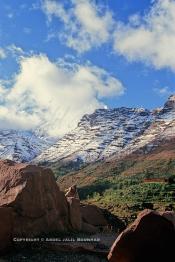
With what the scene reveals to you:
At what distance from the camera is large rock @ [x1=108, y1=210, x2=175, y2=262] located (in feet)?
74.2

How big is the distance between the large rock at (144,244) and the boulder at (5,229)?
10.5 metres

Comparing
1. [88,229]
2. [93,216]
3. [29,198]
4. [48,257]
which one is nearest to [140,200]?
[93,216]

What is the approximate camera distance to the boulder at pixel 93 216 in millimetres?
59531

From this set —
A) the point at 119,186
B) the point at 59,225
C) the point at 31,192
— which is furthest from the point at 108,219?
the point at 119,186

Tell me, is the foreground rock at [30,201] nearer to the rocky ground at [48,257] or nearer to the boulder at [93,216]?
the rocky ground at [48,257]

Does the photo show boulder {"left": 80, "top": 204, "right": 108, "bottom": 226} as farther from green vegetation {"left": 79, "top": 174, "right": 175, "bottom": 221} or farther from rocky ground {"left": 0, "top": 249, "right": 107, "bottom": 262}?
rocky ground {"left": 0, "top": 249, "right": 107, "bottom": 262}

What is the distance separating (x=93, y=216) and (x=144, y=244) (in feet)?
125

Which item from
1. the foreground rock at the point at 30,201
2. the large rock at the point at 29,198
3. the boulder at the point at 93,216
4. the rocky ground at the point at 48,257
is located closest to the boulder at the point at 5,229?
the foreground rock at the point at 30,201

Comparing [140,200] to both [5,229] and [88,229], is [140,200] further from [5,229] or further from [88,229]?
[5,229]

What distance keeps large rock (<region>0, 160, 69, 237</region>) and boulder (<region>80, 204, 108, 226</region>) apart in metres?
15.4

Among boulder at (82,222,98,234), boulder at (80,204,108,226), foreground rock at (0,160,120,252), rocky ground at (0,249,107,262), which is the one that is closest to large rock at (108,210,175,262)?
rocky ground at (0,249,107,262)

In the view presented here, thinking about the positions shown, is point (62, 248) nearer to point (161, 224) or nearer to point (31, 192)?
point (31, 192)

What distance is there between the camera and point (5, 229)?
31.4m

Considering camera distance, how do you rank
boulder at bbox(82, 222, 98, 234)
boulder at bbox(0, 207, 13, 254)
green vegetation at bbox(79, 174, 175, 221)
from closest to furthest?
boulder at bbox(0, 207, 13, 254) < boulder at bbox(82, 222, 98, 234) < green vegetation at bbox(79, 174, 175, 221)
